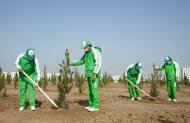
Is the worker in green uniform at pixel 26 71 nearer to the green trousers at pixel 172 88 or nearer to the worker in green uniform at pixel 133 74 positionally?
the worker in green uniform at pixel 133 74

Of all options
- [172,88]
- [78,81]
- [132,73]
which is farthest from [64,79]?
[78,81]

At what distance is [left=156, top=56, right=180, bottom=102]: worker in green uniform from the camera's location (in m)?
12.2

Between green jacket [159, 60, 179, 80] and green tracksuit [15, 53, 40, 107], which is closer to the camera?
green tracksuit [15, 53, 40, 107]

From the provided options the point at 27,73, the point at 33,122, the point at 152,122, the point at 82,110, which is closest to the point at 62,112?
the point at 82,110

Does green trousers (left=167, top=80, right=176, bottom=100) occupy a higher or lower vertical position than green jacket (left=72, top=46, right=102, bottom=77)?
lower

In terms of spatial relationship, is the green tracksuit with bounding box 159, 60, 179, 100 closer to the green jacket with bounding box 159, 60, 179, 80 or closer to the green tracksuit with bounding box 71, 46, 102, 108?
the green jacket with bounding box 159, 60, 179, 80

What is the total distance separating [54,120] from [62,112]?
0.98m

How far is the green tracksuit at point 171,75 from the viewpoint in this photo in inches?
479

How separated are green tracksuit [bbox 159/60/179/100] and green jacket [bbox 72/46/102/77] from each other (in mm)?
5604

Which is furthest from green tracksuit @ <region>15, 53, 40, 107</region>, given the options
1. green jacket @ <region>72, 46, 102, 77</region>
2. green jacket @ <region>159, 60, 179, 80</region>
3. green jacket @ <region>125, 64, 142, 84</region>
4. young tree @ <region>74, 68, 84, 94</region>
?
young tree @ <region>74, 68, 84, 94</region>

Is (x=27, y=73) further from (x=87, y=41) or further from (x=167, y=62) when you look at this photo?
(x=167, y=62)

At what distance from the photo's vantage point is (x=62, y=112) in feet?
23.9

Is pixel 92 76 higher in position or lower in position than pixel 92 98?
higher

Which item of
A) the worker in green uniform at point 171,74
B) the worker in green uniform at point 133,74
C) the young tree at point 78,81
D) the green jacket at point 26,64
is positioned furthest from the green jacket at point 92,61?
the young tree at point 78,81
